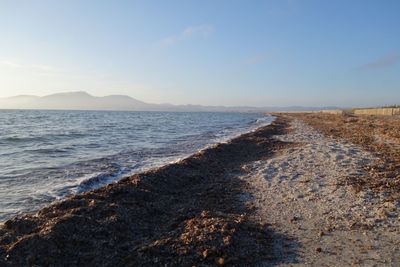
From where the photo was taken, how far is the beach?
5.43 meters

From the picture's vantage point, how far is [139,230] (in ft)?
21.7

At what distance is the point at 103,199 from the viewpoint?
8336mm

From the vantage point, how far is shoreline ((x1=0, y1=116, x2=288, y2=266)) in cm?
542

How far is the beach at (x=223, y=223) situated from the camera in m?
5.43

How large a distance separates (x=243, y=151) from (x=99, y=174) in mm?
7631

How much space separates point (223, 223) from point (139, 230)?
1.58 metres

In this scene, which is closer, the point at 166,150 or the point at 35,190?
the point at 35,190

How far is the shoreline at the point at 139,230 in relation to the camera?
5.42 meters

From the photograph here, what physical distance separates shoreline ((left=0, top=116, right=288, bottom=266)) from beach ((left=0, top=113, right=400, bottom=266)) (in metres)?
0.02

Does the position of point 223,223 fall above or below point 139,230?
above

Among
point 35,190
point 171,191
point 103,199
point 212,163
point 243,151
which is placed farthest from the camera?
point 243,151

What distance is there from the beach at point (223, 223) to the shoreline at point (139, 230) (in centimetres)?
2

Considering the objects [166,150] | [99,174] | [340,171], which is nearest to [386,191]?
[340,171]

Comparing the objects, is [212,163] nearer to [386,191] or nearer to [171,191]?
[171,191]
